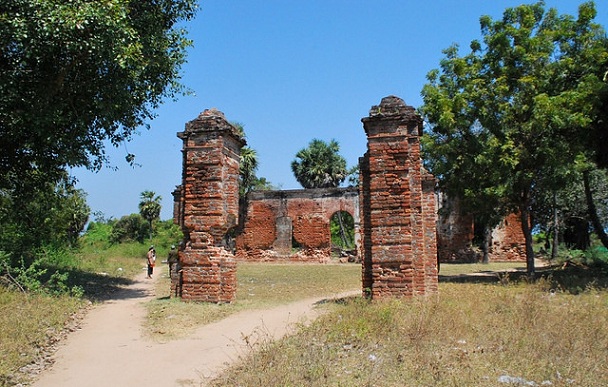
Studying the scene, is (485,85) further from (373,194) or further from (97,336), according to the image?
(97,336)

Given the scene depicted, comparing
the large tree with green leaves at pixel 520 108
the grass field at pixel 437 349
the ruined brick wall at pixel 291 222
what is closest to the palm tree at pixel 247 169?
the ruined brick wall at pixel 291 222

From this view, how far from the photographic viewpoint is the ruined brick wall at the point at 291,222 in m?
29.9

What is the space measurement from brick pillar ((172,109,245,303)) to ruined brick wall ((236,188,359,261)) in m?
19.4

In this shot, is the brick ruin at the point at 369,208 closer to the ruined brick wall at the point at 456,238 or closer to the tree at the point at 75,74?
the tree at the point at 75,74

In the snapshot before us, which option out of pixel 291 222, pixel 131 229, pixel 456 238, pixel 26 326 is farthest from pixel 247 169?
pixel 26 326

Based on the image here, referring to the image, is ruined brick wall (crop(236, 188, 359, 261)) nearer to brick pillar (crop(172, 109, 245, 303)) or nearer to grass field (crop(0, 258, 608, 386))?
brick pillar (crop(172, 109, 245, 303))

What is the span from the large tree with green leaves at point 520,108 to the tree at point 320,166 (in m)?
20.8

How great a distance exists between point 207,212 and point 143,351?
3954mm

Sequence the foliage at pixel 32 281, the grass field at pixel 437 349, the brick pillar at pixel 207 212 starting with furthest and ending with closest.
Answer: the brick pillar at pixel 207 212 → the foliage at pixel 32 281 → the grass field at pixel 437 349

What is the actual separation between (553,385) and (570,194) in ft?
82.3

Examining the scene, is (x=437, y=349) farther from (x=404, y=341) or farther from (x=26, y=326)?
(x=26, y=326)

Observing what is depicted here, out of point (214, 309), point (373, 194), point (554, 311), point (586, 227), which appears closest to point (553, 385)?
point (554, 311)

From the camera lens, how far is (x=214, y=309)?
960 centimetres

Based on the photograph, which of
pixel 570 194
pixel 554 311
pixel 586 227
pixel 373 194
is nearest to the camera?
pixel 554 311
